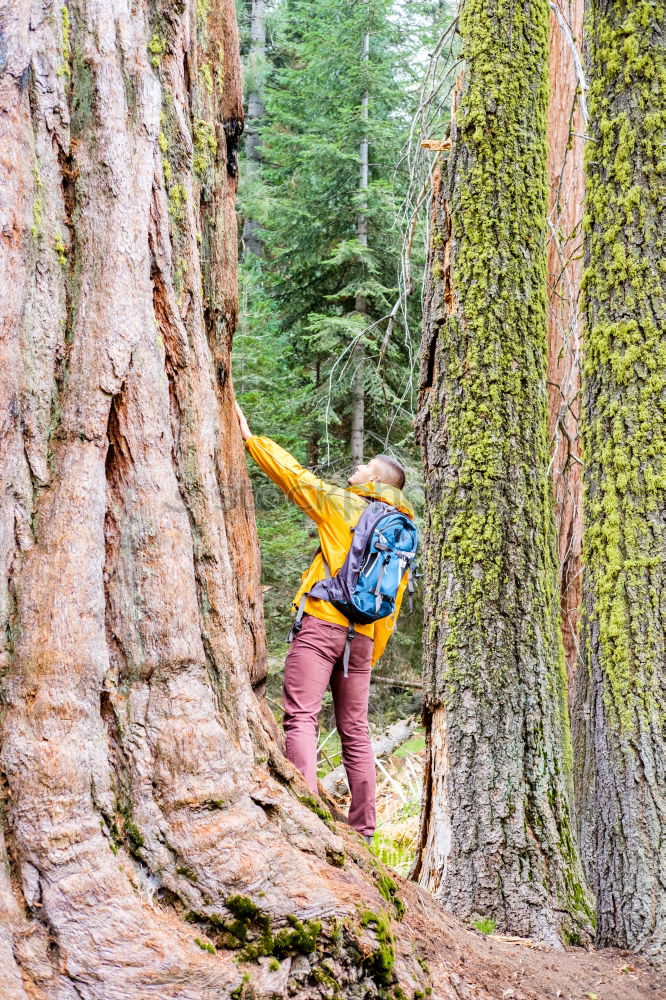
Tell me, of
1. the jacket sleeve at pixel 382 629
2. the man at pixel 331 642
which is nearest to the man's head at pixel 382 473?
the man at pixel 331 642

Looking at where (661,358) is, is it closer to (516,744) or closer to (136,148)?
(516,744)

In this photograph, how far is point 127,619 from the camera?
267cm

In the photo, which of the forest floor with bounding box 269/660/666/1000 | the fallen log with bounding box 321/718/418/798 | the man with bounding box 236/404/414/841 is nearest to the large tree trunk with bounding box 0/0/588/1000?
the forest floor with bounding box 269/660/666/1000

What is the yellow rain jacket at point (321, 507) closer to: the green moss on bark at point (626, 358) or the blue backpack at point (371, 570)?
the blue backpack at point (371, 570)

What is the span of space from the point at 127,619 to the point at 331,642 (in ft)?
6.67

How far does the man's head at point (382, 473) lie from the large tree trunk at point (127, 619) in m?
1.87

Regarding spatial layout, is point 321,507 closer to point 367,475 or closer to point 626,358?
point 367,475

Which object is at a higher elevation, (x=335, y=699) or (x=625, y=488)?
(x=625, y=488)

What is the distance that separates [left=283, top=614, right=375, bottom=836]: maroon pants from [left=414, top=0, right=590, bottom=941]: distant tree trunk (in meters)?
0.37

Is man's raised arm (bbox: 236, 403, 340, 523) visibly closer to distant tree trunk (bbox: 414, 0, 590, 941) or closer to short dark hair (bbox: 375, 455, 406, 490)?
short dark hair (bbox: 375, 455, 406, 490)

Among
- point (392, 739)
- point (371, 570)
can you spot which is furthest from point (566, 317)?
point (392, 739)

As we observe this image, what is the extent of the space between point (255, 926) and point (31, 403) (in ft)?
5.57

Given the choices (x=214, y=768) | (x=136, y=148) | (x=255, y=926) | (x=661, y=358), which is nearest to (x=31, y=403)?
(x=136, y=148)

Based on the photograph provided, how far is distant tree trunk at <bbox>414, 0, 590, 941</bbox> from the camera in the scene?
444cm
